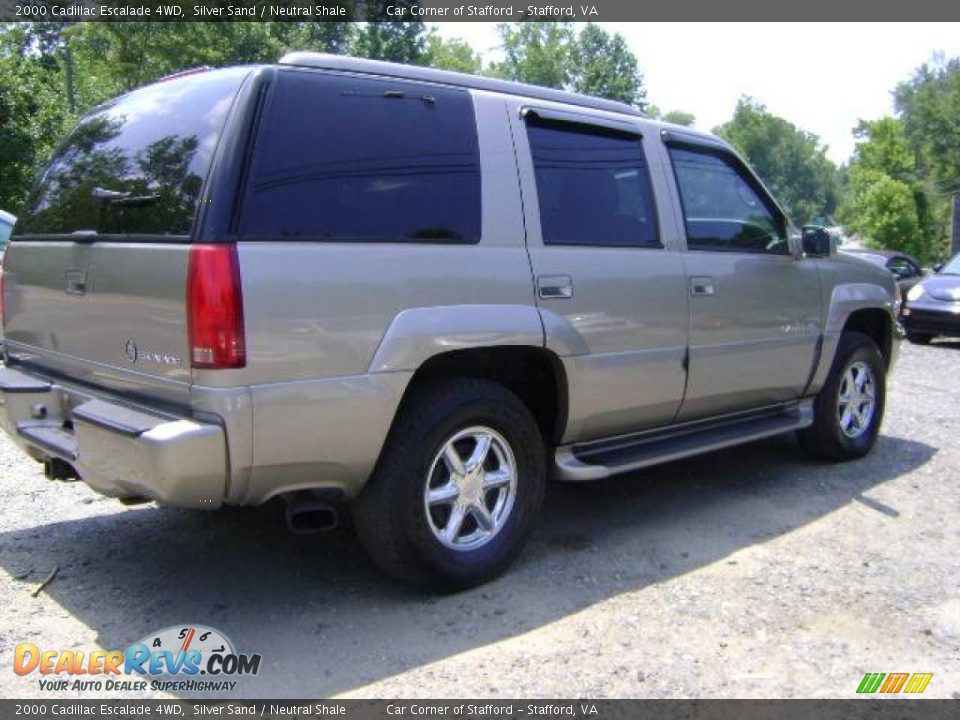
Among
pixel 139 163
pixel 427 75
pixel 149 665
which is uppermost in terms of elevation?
pixel 427 75

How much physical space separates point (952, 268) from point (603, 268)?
11145 mm

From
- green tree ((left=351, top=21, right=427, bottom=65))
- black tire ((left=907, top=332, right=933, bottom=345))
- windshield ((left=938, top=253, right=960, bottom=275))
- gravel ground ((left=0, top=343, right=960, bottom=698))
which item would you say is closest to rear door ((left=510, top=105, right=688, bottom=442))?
gravel ground ((left=0, top=343, right=960, bottom=698))

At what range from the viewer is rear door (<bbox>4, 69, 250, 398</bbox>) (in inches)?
122

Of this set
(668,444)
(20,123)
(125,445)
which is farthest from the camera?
(20,123)

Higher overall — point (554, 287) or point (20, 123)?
point (20, 123)

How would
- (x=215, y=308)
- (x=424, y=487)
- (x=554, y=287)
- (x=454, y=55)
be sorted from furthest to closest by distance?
(x=454, y=55), (x=554, y=287), (x=424, y=487), (x=215, y=308)

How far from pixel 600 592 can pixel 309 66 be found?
2.42 metres

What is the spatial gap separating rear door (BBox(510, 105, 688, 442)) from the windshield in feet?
33.9

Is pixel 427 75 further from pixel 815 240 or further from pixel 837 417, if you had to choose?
pixel 837 417

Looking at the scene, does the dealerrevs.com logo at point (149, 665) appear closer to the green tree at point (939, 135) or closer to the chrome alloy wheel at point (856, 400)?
the chrome alloy wheel at point (856, 400)

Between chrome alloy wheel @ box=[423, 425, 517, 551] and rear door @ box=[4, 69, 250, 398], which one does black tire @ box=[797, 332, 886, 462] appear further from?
rear door @ box=[4, 69, 250, 398]

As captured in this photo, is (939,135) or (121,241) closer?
(121,241)

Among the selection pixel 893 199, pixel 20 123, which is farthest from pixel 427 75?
pixel 893 199

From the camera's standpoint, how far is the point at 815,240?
209 inches
